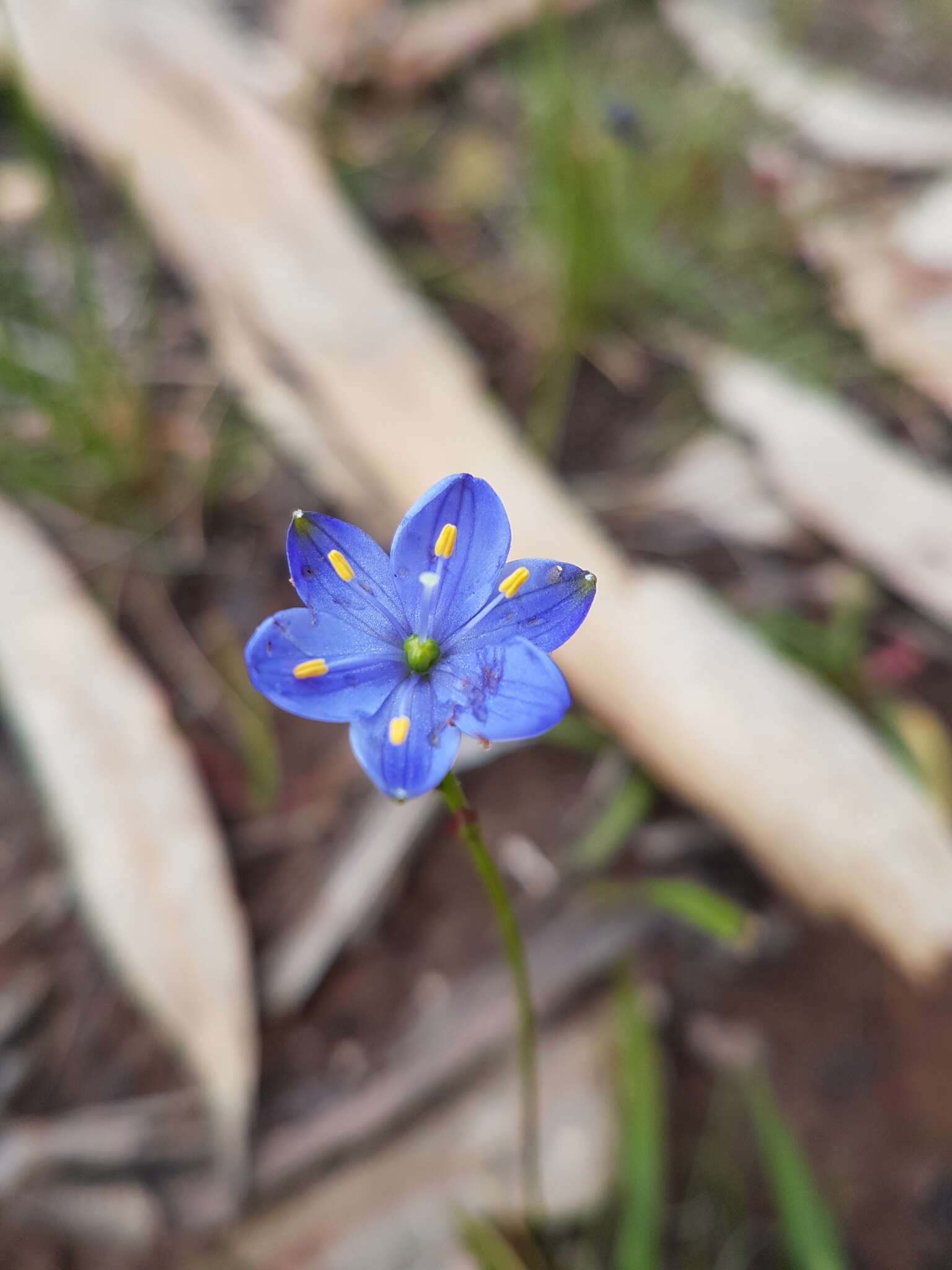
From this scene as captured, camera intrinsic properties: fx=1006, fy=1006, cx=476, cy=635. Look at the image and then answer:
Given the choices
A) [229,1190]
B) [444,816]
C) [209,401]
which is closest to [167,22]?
[209,401]

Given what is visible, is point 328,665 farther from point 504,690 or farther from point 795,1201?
point 795,1201

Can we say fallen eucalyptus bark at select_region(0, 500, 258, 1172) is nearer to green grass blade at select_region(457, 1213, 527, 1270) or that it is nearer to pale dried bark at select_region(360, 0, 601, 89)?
green grass blade at select_region(457, 1213, 527, 1270)

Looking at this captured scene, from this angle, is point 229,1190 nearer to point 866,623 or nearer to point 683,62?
point 866,623

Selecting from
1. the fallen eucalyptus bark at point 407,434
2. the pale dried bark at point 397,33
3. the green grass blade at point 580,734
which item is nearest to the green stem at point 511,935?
the fallen eucalyptus bark at point 407,434

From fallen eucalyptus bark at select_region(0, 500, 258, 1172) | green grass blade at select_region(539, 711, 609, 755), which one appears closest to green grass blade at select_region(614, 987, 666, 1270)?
green grass blade at select_region(539, 711, 609, 755)

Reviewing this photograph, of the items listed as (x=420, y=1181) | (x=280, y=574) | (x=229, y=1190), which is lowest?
(x=229, y=1190)

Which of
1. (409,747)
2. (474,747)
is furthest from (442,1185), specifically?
(409,747)
